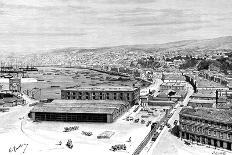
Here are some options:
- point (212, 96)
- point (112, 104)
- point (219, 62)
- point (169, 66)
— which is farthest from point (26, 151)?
point (169, 66)

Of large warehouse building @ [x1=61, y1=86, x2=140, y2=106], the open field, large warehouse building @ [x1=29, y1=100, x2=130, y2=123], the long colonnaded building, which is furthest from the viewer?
large warehouse building @ [x1=61, y1=86, x2=140, y2=106]

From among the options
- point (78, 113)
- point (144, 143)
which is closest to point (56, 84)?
point (78, 113)

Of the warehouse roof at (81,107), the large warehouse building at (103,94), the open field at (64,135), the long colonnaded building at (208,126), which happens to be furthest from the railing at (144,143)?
the large warehouse building at (103,94)

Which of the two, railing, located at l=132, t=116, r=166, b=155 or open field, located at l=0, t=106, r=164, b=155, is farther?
open field, located at l=0, t=106, r=164, b=155

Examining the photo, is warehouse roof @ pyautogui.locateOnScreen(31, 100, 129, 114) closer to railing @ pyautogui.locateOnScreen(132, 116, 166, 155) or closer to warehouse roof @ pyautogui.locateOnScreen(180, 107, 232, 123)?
railing @ pyautogui.locateOnScreen(132, 116, 166, 155)
